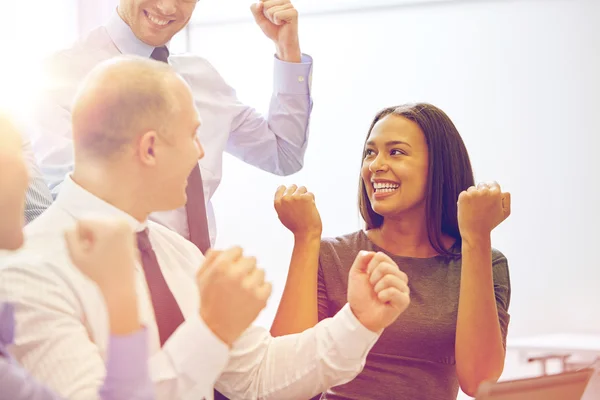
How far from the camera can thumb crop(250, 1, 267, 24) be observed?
2.83 ft

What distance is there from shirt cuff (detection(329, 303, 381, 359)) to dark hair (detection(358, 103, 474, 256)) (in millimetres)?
461

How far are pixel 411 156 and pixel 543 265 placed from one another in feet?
4.24

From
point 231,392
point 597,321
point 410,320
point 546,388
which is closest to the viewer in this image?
point 546,388

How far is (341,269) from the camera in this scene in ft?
3.55

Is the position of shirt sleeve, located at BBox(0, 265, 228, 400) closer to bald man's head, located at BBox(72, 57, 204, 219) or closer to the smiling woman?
bald man's head, located at BBox(72, 57, 204, 219)

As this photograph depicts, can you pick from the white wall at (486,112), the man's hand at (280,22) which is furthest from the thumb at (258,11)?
the white wall at (486,112)

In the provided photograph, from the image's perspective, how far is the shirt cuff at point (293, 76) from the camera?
3.23ft

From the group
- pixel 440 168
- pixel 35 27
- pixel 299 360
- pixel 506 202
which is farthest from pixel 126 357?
pixel 35 27

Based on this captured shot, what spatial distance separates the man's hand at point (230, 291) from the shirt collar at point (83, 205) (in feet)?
0.23

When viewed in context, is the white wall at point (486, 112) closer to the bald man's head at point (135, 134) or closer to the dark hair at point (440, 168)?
the dark hair at point (440, 168)

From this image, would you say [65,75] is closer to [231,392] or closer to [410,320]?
[231,392]

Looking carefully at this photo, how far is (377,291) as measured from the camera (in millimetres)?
591

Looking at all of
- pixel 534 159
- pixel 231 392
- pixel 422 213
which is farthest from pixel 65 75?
pixel 534 159

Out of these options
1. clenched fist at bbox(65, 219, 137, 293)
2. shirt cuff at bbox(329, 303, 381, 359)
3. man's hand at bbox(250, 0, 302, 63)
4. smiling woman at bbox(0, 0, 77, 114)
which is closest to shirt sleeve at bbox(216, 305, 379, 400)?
shirt cuff at bbox(329, 303, 381, 359)
